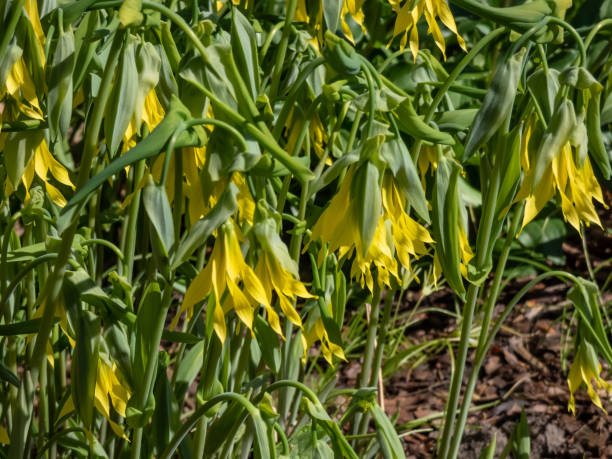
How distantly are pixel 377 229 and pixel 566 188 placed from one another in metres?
0.21

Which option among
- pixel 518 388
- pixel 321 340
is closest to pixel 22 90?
pixel 321 340

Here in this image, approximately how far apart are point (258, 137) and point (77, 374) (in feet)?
1.11

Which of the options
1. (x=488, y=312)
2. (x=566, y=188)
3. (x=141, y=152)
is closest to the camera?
(x=141, y=152)

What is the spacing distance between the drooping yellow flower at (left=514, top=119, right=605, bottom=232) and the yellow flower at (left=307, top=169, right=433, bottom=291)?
116 millimetres

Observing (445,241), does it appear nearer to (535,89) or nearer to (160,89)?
(535,89)

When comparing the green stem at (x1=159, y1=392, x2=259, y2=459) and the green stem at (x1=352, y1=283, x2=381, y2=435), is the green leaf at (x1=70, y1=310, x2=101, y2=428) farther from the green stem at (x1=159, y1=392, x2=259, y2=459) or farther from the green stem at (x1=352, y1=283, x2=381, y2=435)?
the green stem at (x1=352, y1=283, x2=381, y2=435)

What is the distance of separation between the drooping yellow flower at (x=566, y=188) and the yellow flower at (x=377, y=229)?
0.12 meters

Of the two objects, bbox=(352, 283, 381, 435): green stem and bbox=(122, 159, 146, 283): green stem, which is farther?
bbox=(352, 283, 381, 435): green stem

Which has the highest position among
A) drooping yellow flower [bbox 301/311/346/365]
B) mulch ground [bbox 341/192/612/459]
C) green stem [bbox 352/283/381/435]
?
drooping yellow flower [bbox 301/311/346/365]

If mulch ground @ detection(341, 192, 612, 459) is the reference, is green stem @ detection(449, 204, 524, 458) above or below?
above

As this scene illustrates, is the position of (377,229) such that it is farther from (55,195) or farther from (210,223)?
(55,195)

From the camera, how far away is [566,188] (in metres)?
0.92

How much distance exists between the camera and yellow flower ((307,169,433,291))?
86 centimetres

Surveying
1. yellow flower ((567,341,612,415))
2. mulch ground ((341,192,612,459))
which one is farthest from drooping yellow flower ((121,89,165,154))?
mulch ground ((341,192,612,459))
